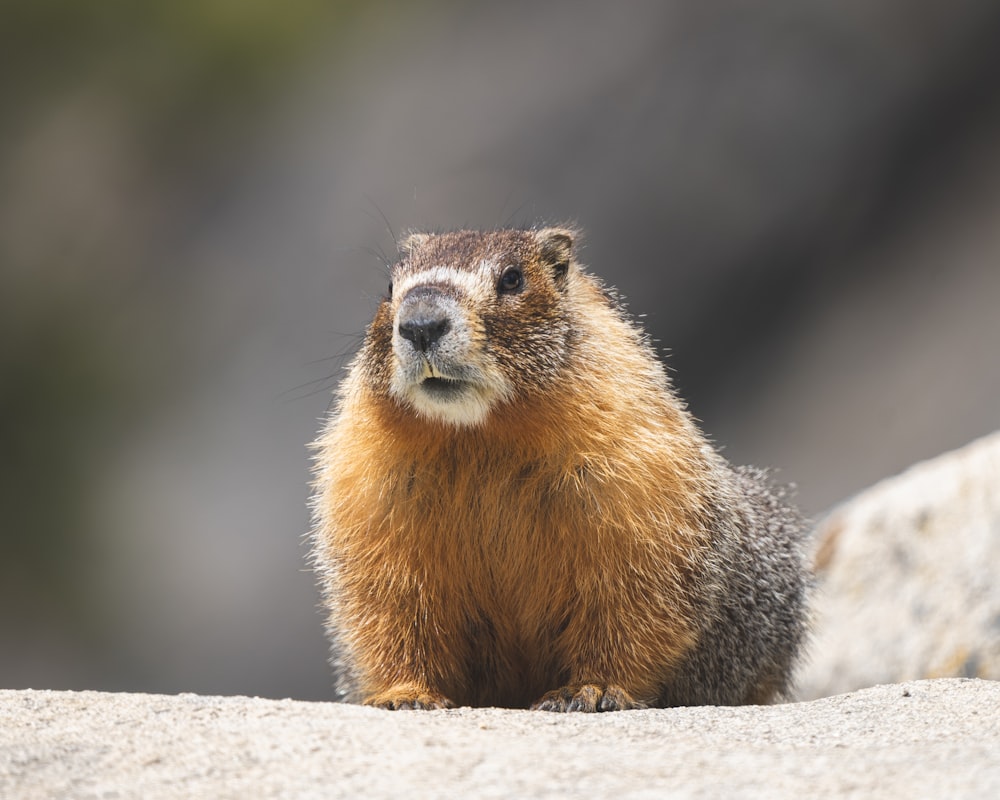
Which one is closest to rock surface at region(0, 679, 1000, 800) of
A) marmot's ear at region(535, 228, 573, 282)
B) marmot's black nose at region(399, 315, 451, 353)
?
marmot's black nose at region(399, 315, 451, 353)

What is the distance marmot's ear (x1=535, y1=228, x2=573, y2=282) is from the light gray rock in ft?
7.62

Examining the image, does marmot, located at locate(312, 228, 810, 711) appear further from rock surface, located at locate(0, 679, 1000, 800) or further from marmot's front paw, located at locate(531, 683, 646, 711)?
rock surface, located at locate(0, 679, 1000, 800)

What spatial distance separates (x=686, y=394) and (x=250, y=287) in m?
4.38

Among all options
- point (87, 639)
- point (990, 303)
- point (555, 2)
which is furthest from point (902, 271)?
point (87, 639)

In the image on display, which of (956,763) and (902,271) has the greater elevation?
(902,271)

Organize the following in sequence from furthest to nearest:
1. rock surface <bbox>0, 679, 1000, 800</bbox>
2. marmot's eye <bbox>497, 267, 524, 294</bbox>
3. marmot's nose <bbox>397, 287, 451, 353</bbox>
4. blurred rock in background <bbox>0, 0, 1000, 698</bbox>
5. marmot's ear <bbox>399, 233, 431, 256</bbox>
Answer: blurred rock in background <bbox>0, 0, 1000, 698</bbox>, marmot's ear <bbox>399, 233, 431, 256</bbox>, marmot's eye <bbox>497, 267, 524, 294</bbox>, marmot's nose <bbox>397, 287, 451, 353</bbox>, rock surface <bbox>0, 679, 1000, 800</bbox>

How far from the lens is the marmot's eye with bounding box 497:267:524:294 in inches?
190

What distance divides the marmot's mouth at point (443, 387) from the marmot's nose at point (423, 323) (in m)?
0.13

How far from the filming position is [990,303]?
10.7 meters

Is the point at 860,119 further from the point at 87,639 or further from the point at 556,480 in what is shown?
the point at 87,639

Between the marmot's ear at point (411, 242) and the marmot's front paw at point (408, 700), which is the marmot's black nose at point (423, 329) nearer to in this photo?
the marmot's ear at point (411, 242)

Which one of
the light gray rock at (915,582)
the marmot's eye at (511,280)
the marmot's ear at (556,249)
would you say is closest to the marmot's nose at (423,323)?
the marmot's eye at (511,280)

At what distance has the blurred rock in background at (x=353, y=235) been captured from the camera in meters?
11.1

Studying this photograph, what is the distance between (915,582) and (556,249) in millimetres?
2917
